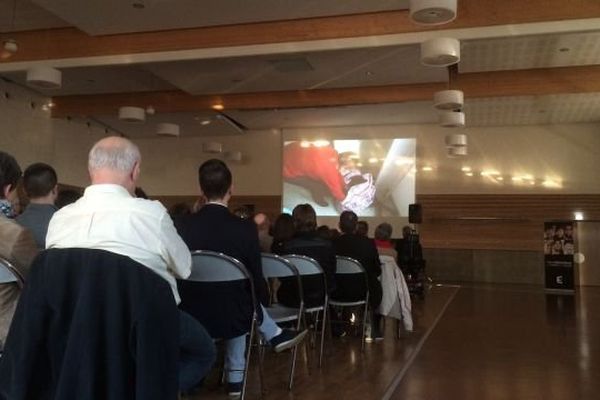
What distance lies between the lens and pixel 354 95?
10.6 meters

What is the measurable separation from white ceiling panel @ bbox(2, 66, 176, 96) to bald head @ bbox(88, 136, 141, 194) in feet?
27.9

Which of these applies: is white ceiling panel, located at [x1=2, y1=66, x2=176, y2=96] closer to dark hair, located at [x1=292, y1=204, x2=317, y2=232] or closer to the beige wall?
the beige wall

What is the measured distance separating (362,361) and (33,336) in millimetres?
2975

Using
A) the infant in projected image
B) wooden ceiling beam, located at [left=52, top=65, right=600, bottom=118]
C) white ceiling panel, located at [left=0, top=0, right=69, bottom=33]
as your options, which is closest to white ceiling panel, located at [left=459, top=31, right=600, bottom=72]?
wooden ceiling beam, located at [left=52, top=65, right=600, bottom=118]

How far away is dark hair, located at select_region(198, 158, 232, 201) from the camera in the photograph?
2.75m

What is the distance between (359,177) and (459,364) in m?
9.96

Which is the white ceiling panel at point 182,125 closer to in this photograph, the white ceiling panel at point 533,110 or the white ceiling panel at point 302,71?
the white ceiling panel at point 302,71

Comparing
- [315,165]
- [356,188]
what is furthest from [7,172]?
[315,165]

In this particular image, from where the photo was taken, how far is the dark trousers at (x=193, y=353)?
68.4 inches

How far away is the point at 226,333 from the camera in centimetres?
262

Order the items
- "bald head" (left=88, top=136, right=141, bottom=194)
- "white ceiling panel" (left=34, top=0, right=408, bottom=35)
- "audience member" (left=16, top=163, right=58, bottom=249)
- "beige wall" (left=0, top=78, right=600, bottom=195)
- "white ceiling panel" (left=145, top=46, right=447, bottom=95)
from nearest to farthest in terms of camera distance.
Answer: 1. "bald head" (left=88, top=136, right=141, bottom=194)
2. "audience member" (left=16, top=163, right=58, bottom=249)
3. "white ceiling panel" (left=34, top=0, right=408, bottom=35)
4. "white ceiling panel" (left=145, top=46, right=447, bottom=95)
5. "beige wall" (left=0, top=78, right=600, bottom=195)

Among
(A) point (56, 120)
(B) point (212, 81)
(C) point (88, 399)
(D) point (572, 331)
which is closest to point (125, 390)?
(C) point (88, 399)

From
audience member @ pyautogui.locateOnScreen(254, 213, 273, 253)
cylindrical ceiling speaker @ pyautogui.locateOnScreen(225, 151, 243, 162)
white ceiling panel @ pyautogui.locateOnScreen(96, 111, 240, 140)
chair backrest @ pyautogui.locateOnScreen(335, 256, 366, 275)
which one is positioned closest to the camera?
chair backrest @ pyautogui.locateOnScreen(335, 256, 366, 275)

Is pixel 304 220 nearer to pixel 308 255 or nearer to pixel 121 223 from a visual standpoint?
pixel 308 255
